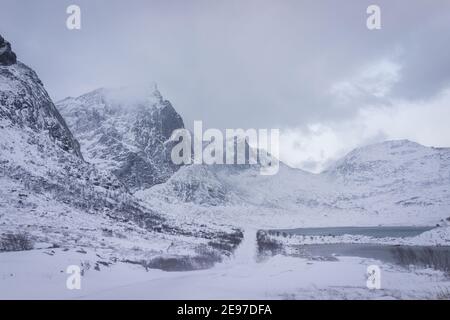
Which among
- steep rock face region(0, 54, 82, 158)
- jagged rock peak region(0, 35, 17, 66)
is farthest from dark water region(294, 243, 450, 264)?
jagged rock peak region(0, 35, 17, 66)

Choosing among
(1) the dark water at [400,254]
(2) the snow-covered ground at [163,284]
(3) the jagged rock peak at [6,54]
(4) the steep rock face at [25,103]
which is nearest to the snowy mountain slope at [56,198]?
(4) the steep rock face at [25,103]

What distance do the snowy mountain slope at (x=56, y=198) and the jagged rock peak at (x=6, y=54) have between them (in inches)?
34.4

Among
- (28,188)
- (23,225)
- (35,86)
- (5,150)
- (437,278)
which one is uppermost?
(35,86)

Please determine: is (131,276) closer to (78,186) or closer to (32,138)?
(78,186)

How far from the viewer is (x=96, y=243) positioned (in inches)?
2296

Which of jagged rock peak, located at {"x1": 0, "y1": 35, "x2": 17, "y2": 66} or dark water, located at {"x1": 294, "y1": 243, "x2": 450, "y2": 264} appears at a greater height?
jagged rock peak, located at {"x1": 0, "y1": 35, "x2": 17, "y2": 66}

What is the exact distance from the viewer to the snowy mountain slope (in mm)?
65125

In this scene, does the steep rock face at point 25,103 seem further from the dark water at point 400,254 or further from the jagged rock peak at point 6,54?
the dark water at point 400,254

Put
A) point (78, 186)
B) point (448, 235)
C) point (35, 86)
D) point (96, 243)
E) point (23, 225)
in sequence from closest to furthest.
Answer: point (96, 243) → point (23, 225) → point (448, 235) → point (78, 186) → point (35, 86)

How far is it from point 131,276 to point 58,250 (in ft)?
25.4

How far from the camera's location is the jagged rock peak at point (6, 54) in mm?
137500

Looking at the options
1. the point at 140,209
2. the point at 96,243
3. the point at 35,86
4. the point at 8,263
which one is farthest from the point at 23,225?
the point at 35,86

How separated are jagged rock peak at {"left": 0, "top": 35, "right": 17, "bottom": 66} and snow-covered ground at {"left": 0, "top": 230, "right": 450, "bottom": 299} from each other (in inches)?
4715

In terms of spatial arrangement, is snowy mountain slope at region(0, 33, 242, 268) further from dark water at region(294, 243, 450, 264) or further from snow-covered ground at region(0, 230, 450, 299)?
dark water at region(294, 243, 450, 264)
